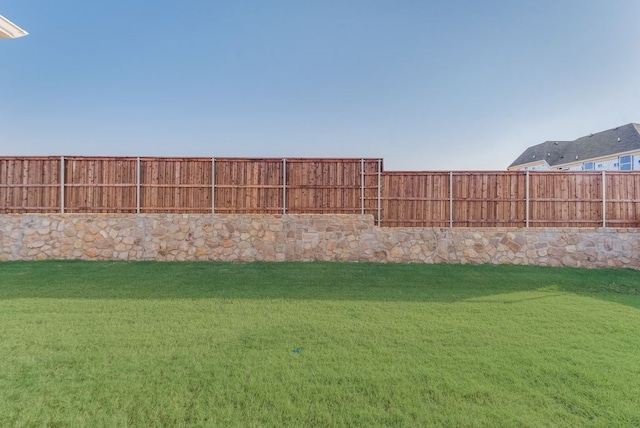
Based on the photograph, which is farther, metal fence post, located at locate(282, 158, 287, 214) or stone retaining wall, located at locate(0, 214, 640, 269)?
metal fence post, located at locate(282, 158, 287, 214)

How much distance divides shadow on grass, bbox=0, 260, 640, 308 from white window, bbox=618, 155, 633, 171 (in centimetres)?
2234

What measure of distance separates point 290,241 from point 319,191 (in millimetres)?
1810

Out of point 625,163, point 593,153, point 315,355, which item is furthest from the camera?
point 593,153

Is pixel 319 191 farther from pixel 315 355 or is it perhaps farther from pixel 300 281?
pixel 315 355

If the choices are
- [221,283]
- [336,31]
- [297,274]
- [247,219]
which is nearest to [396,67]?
[336,31]

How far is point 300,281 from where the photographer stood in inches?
269

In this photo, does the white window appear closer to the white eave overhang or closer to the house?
the house

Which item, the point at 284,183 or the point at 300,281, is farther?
the point at 284,183

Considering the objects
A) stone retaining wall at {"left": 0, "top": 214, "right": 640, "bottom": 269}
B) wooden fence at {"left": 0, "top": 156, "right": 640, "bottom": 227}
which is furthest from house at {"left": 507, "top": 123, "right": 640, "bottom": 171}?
stone retaining wall at {"left": 0, "top": 214, "right": 640, "bottom": 269}

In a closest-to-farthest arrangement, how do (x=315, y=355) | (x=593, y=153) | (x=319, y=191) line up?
(x=315, y=355) < (x=319, y=191) < (x=593, y=153)

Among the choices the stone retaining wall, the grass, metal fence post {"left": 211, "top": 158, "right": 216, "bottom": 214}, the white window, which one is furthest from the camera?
the white window

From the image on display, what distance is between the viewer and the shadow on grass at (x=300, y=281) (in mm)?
5754

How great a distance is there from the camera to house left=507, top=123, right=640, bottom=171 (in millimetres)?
23688

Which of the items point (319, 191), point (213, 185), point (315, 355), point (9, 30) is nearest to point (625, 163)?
point (319, 191)
